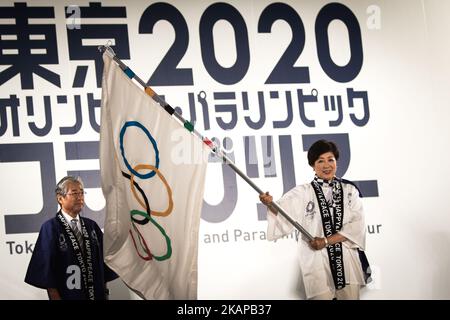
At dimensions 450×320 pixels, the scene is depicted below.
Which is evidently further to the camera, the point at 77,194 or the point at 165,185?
the point at 77,194

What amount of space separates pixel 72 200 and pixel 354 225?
1.81 metres

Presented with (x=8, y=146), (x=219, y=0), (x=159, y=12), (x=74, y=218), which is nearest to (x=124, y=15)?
(x=159, y=12)

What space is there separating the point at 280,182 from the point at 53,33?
1913 mm

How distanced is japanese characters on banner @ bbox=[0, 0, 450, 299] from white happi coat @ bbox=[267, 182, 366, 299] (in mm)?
476

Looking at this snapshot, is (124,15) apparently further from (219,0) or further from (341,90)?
(341,90)

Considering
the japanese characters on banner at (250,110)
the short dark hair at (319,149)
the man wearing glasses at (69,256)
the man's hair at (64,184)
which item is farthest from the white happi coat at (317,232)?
the man's hair at (64,184)

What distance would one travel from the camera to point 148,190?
181 inches

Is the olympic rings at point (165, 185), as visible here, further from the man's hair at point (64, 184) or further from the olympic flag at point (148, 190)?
the man's hair at point (64, 184)

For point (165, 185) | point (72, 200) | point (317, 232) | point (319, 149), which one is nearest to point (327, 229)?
point (317, 232)

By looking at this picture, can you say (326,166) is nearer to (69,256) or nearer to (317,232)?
(317,232)

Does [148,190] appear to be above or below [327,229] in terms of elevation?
above

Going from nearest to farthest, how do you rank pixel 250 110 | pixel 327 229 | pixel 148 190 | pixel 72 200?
pixel 148 190 → pixel 72 200 → pixel 327 229 → pixel 250 110

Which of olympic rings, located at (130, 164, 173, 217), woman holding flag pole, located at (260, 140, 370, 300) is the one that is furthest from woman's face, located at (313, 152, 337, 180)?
olympic rings, located at (130, 164, 173, 217)

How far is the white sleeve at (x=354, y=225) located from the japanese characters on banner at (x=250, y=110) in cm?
65
